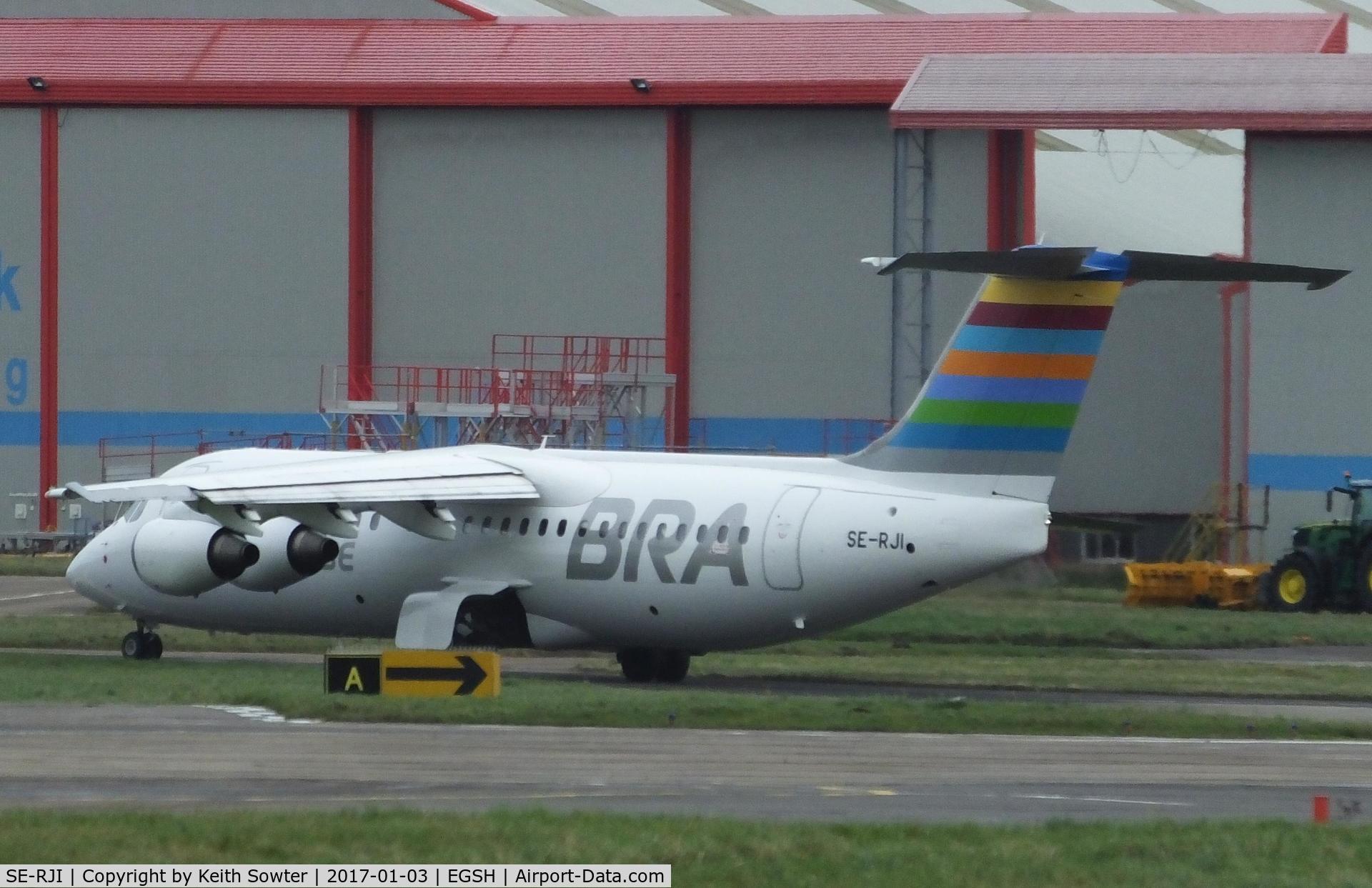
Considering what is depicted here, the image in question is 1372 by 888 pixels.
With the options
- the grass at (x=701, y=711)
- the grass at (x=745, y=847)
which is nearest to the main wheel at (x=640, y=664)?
the grass at (x=701, y=711)

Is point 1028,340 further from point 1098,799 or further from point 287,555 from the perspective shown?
point 287,555

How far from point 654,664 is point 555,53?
28.8 meters

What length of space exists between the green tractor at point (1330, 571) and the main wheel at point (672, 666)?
58.1 ft

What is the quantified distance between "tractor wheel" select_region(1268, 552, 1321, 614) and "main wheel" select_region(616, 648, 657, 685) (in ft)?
58.3

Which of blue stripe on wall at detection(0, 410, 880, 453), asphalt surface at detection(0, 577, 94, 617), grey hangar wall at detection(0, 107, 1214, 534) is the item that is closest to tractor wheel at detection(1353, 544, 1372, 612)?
grey hangar wall at detection(0, 107, 1214, 534)

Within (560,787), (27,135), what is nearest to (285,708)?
(560,787)

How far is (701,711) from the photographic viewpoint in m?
21.6

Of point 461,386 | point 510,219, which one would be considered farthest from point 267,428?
point 510,219

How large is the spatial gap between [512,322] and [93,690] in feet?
99.5

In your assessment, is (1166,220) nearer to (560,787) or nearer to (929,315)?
(929,315)

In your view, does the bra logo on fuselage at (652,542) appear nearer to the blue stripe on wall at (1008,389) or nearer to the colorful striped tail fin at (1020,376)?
the colorful striped tail fin at (1020,376)

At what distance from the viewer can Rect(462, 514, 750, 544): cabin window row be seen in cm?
2572

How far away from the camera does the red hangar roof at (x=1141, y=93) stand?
45.8m

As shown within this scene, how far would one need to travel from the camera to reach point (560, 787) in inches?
643
